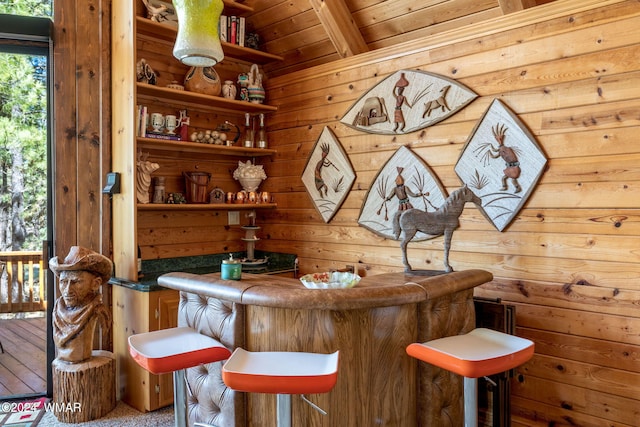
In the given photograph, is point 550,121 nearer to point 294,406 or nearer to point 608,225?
point 608,225

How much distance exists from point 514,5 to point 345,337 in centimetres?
211

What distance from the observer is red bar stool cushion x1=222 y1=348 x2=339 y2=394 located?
1.62 metres

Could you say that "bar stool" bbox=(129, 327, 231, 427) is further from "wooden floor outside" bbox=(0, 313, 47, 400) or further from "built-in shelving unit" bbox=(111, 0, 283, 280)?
"wooden floor outside" bbox=(0, 313, 47, 400)

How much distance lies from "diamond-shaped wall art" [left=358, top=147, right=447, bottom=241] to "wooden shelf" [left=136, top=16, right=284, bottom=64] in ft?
4.99

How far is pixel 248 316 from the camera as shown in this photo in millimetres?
2176

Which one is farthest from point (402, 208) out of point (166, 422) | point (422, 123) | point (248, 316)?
point (166, 422)

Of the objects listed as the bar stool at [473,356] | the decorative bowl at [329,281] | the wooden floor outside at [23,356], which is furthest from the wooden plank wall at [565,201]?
the wooden floor outside at [23,356]

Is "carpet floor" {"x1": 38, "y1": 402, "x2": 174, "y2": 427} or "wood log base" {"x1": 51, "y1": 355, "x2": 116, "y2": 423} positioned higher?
"wood log base" {"x1": 51, "y1": 355, "x2": 116, "y2": 423}

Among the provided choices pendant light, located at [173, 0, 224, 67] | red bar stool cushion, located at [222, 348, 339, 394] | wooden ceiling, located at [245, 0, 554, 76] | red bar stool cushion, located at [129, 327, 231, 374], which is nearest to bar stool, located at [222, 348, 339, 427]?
red bar stool cushion, located at [222, 348, 339, 394]

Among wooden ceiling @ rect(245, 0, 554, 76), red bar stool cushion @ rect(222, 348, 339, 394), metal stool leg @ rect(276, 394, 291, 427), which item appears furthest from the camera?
wooden ceiling @ rect(245, 0, 554, 76)

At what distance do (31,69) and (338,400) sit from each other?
299 cm

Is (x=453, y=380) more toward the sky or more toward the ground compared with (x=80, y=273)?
more toward the ground

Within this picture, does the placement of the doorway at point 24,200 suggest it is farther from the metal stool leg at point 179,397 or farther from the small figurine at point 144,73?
the metal stool leg at point 179,397

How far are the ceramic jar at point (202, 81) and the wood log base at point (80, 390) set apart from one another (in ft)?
6.67
